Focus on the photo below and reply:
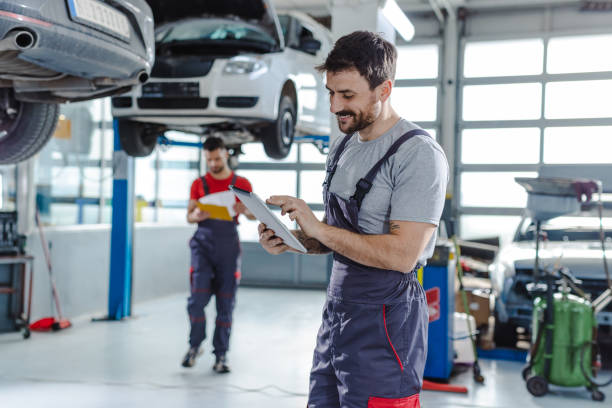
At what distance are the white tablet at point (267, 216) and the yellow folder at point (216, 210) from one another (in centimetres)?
260

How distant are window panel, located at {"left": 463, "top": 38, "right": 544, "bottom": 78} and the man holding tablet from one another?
8.49 m

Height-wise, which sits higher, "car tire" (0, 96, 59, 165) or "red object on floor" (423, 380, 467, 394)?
"car tire" (0, 96, 59, 165)

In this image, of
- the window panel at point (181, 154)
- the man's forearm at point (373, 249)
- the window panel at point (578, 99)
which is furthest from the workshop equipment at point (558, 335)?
the window panel at point (181, 154)

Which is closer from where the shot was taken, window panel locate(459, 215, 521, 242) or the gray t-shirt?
the gray t-shirt

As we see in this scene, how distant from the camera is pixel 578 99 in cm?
894

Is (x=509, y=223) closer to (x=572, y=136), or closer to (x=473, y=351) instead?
(x=572, y=136)

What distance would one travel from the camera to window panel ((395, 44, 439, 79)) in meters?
9.79

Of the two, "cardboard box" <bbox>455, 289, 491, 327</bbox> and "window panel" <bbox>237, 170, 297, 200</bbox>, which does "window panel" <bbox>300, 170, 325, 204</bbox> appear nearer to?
"window panel" <bbox>237, 170, 297, 200</bbox>

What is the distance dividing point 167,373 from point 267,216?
3.13 m

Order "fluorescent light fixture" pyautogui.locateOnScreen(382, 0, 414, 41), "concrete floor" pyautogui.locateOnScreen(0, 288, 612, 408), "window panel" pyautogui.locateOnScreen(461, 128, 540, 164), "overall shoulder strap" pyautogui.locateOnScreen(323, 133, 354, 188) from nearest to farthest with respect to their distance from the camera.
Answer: "overall shoulder strap" pyautogui.locateOnScreen(323, 133, 354, 188)
"fluorescent light fixture" pyautogui.locateOnScreen(382, 0, 414, 41)
"concrete floor" pyautogui.locateOnScreen(0, 288, 612, 408)
"window panel" pyautogui.locateOnScreen(461, 128, 540, 164)

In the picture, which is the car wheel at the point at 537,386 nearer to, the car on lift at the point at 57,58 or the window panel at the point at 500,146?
the car on lift at the point at 57,58

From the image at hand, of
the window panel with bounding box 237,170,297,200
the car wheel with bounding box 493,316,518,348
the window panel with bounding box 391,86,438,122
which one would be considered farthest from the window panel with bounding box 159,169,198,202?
the car wheel with bounding box 493,316,518,348

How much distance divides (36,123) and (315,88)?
2984 millimetres

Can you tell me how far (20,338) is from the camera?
5.27 meters
